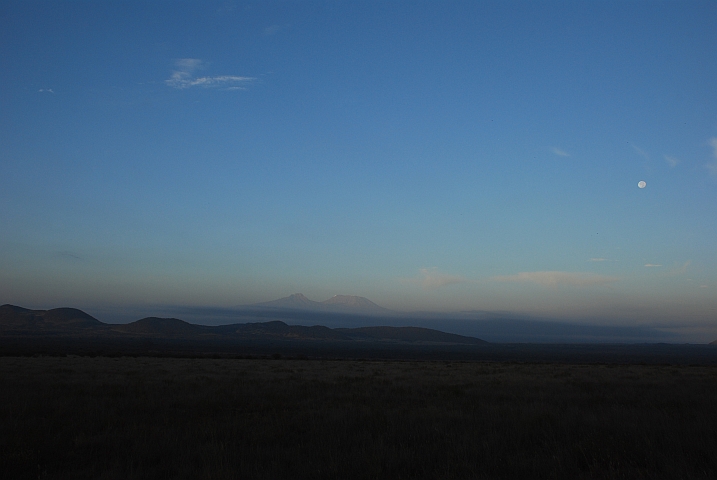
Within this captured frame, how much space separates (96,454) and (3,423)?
3.03 metres

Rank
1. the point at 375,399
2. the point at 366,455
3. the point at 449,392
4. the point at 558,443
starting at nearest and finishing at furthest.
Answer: the point at 366,455
the point at 558,443
the point at 375,399
the point at 449,392

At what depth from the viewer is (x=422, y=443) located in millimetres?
8305

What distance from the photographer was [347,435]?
9016mm

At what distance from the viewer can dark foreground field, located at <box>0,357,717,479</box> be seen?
22.4 ft

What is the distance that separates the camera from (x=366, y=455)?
7379mm

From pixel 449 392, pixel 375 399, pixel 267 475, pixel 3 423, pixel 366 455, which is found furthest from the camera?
pixel 449 392

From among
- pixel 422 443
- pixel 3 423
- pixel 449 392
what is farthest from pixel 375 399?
pixel 3 423

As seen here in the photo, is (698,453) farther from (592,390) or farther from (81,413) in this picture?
(81,413)

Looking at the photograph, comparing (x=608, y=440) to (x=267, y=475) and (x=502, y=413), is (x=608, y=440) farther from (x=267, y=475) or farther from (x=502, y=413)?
(x=267, y=475)

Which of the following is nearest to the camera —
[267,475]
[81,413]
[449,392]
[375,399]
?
[267,475]

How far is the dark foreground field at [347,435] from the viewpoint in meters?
6.82

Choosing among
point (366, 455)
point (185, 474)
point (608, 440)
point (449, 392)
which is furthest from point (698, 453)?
point (449, 392)

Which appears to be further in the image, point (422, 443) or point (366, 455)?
point (422, 443)

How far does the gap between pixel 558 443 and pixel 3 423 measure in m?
10.2
